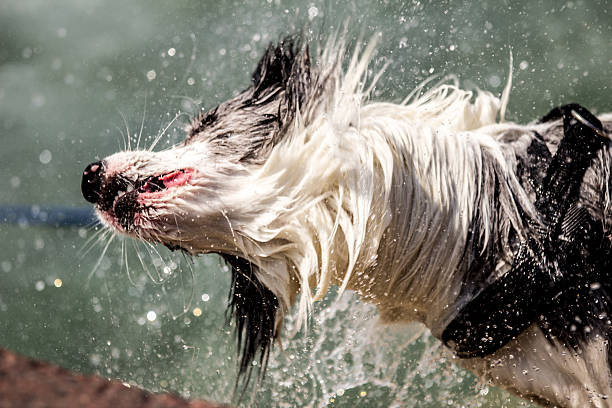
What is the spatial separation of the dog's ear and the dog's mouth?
1.32 feet

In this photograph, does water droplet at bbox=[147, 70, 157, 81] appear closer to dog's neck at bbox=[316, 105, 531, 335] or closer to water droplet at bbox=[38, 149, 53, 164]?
water droplet at bbox=[38, 149, 53, 164]

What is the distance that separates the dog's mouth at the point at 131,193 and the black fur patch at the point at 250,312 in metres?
0.30

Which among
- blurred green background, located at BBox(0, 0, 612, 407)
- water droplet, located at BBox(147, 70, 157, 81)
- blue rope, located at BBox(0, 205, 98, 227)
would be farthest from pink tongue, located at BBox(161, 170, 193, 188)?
water droplet, located at BBox(147, 70, 157, 81)

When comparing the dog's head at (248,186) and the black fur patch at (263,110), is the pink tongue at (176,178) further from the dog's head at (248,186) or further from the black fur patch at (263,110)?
the black fur patch at (263,110)

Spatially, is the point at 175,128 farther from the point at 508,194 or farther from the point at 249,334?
the point at 508,194

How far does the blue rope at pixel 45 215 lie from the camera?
431 centimetres

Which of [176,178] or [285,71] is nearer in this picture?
[176,178]

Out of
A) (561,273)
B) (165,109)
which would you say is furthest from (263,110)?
(165,109)

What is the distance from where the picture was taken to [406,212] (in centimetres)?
219

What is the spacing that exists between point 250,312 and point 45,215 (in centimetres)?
250

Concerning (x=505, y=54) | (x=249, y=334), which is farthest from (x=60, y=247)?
(x=505, y=54)

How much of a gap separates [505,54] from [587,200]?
3016 mm

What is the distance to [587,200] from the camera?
6.74 feet

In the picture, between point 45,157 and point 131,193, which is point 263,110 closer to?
point 131,193
